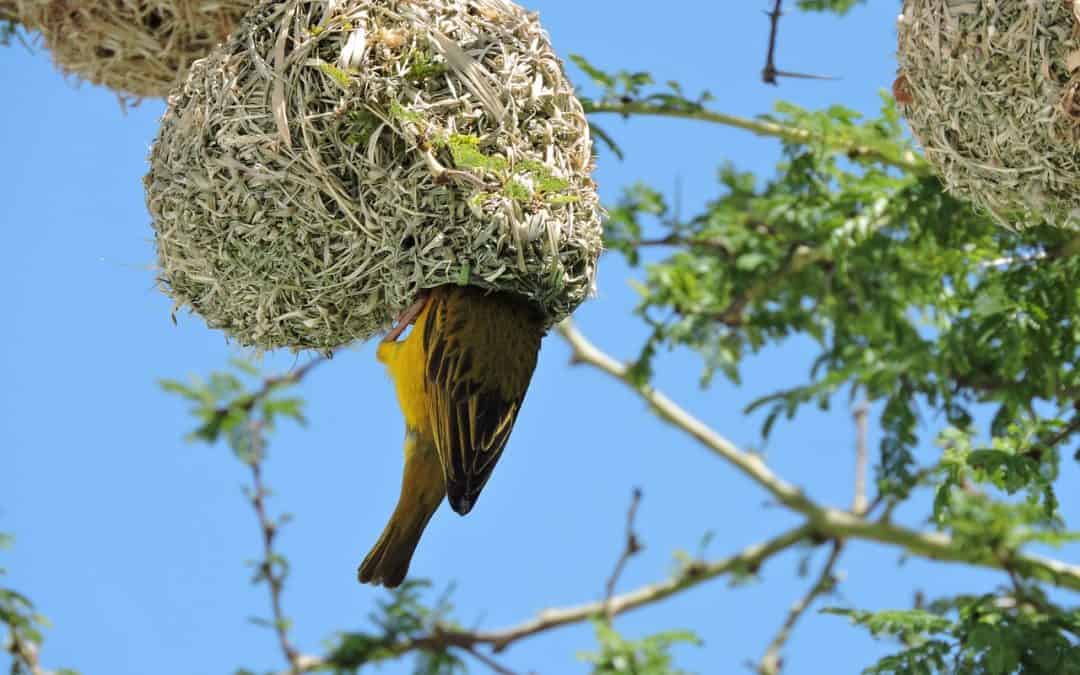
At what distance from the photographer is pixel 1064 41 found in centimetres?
242

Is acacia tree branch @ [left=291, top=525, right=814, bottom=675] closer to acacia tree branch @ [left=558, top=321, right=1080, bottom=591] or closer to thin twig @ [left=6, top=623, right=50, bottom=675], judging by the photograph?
acacia tree branch @ [left=558, top=321, right=1080, bottom=591]

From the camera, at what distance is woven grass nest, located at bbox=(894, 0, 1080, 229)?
8.05 ft

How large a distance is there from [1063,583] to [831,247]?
120 centimetres

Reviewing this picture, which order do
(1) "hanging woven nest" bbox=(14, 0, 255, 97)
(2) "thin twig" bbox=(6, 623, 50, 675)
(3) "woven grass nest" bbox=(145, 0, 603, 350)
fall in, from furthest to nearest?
(2) "thin twig" bbox=(6, 623, 50, 675) < (1) "hanging woven nest" bbox=(14, 0, 255, 97) < (3) "woven grass nest" bbox=(145, 0, 603, 350)

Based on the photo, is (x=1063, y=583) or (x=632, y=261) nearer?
(x=1063, y=583)

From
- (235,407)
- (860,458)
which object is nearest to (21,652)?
(235,407)

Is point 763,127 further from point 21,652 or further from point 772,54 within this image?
point 21,652

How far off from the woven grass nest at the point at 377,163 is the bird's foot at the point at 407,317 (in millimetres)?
41

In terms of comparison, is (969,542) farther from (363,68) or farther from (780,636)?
(363,68)

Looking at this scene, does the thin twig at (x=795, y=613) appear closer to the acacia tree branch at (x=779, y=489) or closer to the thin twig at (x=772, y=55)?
the acacia tree branch at (x=779, y=489)

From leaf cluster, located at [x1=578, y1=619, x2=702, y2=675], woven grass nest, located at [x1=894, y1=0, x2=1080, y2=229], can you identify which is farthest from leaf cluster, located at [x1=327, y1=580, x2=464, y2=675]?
woven grass nest, located at [x1=894, y1=0, x2=1080, y2=229]

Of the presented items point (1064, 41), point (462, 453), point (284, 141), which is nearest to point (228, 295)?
point (284, 141)

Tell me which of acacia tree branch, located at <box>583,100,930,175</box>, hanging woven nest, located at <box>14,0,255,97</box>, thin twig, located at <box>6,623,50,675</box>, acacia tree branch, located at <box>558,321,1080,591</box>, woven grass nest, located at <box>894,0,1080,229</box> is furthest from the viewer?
acacia tree branch, located at <box>558,321,1080,591</box>

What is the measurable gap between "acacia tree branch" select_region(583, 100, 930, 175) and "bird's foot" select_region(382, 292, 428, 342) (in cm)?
99
